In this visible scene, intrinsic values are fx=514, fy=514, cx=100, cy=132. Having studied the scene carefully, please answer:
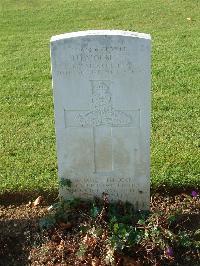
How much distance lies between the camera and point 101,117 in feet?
13.9

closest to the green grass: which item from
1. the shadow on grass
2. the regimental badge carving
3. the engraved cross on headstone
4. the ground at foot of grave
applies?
the shadow on grass

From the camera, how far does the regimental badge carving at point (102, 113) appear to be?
13.5 ft

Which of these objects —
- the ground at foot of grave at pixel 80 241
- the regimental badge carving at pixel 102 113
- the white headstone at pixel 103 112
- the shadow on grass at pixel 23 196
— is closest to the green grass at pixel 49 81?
the shadow on grass at pixel 23 196

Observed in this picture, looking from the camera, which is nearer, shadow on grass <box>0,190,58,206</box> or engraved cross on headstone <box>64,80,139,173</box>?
engraved cross on headstone <box>64,80,139,173</box>

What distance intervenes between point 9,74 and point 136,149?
13.8ft

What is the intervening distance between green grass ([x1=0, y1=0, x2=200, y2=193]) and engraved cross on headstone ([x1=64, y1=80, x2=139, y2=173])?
90 centimetres

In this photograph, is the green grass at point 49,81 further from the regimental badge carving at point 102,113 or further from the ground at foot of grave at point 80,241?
the regimental badge carving at point 102,113

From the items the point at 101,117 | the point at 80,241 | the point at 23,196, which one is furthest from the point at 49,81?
the point at 80,241

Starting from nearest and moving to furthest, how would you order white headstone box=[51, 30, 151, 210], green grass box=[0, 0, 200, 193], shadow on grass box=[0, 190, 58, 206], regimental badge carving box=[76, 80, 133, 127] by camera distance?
1. white headstone box=[51, 30, 151, 210]
2. regimental badge carving box=[76, 80, 133, 127]
3. shadow on grass box=[0, 190, 58, 206]
4. green grass box=[0, 0, 200, 193]

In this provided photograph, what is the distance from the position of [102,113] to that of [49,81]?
3.54 meters

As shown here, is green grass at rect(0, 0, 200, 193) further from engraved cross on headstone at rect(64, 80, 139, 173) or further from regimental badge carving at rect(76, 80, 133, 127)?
regimental badge carving at rect(76, 80, 133, 127)

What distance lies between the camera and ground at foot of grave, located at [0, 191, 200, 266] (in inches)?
157

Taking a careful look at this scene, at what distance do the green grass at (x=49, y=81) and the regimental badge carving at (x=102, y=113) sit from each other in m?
1.04

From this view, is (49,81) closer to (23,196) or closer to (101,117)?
(23,196)
